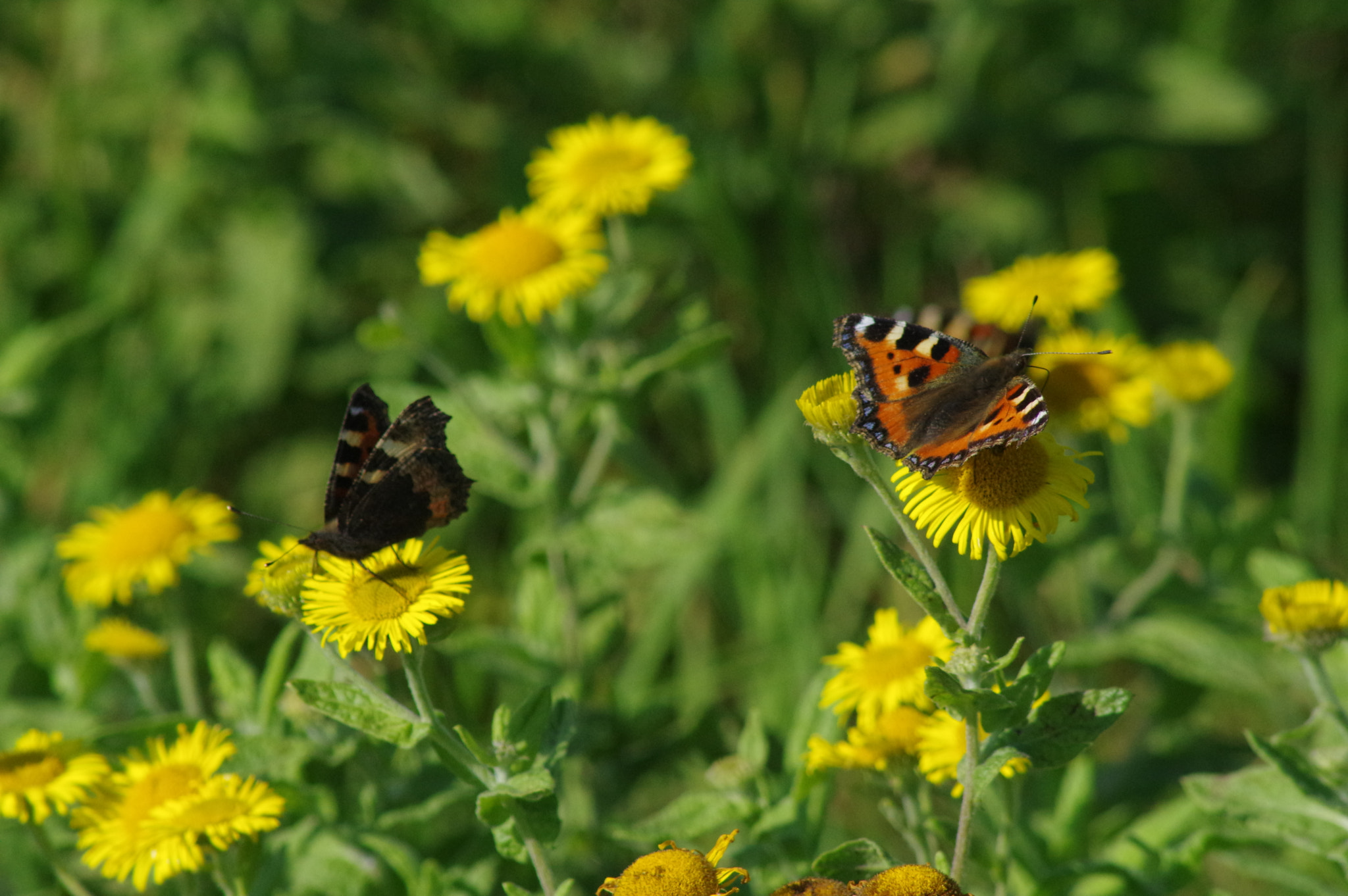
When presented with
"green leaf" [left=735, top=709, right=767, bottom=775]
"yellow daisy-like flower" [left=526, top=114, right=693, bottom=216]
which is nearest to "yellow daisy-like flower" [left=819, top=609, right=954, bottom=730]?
"green leaf" [left=735, top=709, right=767, bottom=775]

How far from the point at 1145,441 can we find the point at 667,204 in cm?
159

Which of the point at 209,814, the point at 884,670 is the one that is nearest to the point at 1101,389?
the point at 884,670

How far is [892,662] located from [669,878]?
1.97 feet

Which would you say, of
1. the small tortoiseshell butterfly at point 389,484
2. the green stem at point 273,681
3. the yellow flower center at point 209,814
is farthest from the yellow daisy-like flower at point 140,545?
the yellow flower center at point 209,814

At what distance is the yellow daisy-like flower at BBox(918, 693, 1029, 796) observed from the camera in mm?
1723

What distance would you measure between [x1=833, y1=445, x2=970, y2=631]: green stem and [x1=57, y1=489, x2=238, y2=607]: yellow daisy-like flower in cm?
122

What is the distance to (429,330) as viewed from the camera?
3588 mm

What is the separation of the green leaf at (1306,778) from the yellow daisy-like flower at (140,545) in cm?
174

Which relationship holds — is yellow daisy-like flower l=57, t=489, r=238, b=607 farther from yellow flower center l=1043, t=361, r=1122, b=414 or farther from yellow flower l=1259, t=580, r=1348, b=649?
yellow flower l=1259, t=580, r=1348, b=649

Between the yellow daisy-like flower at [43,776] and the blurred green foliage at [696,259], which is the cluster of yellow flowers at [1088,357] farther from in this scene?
the yellow daisy-like flower at [43,776]

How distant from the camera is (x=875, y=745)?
1744 mm

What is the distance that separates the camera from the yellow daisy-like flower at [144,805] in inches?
64.6

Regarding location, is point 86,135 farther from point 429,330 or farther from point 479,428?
point 479,428

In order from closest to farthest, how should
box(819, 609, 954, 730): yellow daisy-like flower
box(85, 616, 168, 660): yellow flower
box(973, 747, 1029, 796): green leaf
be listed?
1. box(973, 747, 1029, 796): green leaf
2. box(819, 609, 954, 730): yellow daisy-like flower
3. box(85, 616, 168, 660): yellow flower
